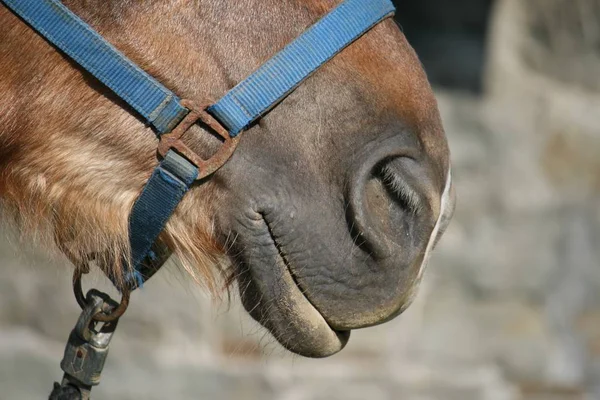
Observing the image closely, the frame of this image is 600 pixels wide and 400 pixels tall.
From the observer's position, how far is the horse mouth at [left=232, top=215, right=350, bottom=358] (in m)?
1.02

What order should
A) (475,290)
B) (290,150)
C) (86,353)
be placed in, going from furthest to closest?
(475,290) → (86,353) → (290,150)

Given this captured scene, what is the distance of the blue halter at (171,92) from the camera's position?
1000 millimetres

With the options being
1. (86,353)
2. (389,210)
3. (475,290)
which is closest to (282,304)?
(389,210)

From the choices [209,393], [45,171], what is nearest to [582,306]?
[209,393]

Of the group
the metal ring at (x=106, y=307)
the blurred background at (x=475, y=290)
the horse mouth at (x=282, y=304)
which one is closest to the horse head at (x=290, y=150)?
the horse mouth at (x=282, y=304)

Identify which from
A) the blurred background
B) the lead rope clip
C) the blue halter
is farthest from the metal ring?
the blurred background

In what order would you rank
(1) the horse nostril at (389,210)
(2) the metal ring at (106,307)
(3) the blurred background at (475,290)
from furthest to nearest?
(3) the blurred background at (475,290) → (2) the metal ring at (106,307) → (1) the horse nostril at (389,210)

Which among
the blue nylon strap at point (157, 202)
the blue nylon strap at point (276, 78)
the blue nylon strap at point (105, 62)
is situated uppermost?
the blue nylon strap at point (105, 62)

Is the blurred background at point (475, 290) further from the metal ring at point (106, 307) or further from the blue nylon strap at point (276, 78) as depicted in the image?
the blue nylon strap at point (276, 78)

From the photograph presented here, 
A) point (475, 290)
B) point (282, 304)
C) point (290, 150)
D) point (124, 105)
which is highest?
point (124, 105)

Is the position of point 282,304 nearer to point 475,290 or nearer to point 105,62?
point 105,62

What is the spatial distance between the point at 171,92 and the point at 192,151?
0.07 metres

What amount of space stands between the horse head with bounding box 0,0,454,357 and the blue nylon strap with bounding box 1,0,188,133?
0.04ft

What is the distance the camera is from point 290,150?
100 cm
